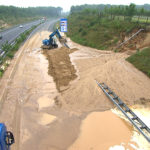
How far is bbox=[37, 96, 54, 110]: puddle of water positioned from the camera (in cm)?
983

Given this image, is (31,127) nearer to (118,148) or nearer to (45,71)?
(118,148)

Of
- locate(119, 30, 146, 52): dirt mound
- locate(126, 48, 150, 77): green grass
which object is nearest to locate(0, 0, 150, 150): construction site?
locate(126, 48, 150, 77): green grass

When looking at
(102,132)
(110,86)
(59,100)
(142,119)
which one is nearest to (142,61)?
(110,86)

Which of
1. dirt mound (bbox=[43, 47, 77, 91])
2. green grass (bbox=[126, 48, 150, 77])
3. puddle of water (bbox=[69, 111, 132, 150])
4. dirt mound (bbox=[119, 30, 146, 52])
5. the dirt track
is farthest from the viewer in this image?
dirt mound (bbox=[119, 30, 146, 52])

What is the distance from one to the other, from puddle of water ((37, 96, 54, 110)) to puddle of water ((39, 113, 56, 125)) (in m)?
0.84

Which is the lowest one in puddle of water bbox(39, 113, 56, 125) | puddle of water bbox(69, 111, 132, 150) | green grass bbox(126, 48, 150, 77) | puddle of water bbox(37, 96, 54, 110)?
puddle of water bbox(69, 111, 132, 150)

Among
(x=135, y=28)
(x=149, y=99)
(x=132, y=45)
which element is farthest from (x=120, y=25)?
(x=149, y=99)

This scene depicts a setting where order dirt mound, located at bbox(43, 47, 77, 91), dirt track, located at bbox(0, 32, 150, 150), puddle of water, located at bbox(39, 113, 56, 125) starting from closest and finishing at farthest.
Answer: dirt track, located at bbox(0, 32, 150, 150) < puddle of water, located at bbox(39, 113, 56, 125) < dirt mound, located at bbox(43, 47, 77, 91)

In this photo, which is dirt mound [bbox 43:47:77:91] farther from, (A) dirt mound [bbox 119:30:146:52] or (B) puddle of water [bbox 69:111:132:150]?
(A) dirt mound [bbox 119:30:146:52]

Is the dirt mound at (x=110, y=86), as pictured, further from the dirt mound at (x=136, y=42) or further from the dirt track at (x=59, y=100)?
the dirt mound at (x=136, y=42)

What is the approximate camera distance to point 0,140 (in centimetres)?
421

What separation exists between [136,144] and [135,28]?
1826 cm

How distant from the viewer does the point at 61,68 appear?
49.6 feet

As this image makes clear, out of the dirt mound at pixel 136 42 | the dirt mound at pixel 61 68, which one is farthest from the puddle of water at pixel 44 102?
the dirt mound at pixel 136 42
